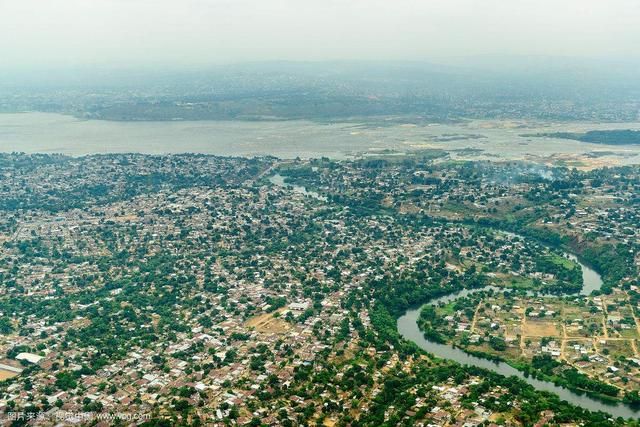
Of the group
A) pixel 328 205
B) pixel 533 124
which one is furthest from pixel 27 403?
pixel 533 124

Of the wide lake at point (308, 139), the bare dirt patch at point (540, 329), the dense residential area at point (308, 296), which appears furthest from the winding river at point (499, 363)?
the wide lake at point (308, 139)

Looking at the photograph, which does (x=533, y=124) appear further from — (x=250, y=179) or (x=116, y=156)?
(x=116, y=156)

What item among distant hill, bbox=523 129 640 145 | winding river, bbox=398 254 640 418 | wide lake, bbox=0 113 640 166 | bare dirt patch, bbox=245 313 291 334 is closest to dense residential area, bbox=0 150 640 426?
bare dirt patch, bbox=245 313 291 334

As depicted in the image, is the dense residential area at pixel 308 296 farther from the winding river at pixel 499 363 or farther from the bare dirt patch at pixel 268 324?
the winding river at pixel 499 363

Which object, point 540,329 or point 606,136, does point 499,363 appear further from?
point 606,136

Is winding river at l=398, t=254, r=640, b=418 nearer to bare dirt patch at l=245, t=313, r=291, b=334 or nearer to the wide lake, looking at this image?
bare dirt patch at l=245, t=313, r=291, b=334

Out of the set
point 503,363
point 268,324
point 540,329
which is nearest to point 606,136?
point 540,329
